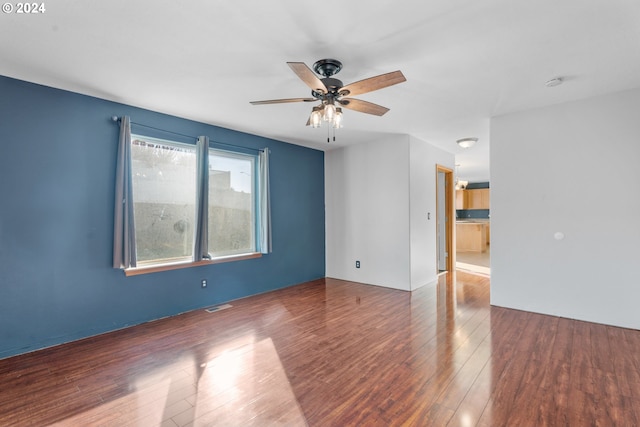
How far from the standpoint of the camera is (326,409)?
1.90 m

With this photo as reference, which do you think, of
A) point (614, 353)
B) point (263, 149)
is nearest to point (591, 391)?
point (614, 353)

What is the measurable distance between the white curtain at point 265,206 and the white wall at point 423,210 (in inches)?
88.4

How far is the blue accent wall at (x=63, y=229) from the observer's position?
106 inches

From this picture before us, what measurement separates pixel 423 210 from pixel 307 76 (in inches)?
146

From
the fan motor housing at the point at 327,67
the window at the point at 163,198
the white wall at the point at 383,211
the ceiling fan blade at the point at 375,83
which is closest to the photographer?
the ceiling fan blade at the point at 375,83

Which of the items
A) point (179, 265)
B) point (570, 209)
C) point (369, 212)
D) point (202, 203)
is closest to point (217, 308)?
point (179, 265)

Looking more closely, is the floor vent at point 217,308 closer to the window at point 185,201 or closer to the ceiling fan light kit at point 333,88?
the window at point 185,201

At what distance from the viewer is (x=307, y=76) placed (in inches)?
80.2

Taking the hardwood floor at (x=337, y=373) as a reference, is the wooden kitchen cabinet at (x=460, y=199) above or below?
above

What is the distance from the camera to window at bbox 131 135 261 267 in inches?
139

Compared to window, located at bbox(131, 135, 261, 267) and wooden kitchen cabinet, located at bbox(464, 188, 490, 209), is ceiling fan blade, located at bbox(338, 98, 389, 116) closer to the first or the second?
window, located at bbox(131, 135, 261, 267)

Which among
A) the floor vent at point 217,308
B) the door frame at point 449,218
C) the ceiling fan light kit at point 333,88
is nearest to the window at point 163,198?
the floor vent at point 217,308

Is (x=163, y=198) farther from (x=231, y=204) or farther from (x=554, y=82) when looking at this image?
(x=554, y=82)

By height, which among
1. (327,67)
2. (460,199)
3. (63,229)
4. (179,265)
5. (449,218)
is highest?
(327,67)
